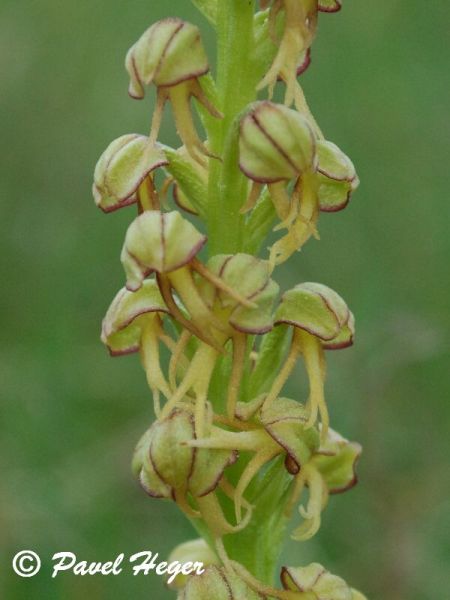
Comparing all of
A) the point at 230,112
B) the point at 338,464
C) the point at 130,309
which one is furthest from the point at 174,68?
the point at 338,464

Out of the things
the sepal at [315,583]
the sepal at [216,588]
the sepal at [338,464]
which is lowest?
the sepal at [315,583]

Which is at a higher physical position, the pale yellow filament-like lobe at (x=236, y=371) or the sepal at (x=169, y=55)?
the sepal at (x=169, y=55)

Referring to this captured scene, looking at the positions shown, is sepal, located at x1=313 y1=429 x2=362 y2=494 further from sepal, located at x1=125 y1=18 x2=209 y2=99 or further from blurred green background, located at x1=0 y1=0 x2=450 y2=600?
blurred green background, located at x1=0 y1=0 x2=450 y2=600

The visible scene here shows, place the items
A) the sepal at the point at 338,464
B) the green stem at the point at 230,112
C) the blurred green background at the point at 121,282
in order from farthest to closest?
the blurred green background at the point at 121,282 < the sepal at the point at 338,464 < the green stem at the point at 230,112

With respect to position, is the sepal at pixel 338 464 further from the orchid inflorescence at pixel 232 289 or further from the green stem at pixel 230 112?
the green stem at pixel 230 112

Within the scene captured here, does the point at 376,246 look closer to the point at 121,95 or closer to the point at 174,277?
the point at 121,95

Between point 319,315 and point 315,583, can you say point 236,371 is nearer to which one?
point 319,315

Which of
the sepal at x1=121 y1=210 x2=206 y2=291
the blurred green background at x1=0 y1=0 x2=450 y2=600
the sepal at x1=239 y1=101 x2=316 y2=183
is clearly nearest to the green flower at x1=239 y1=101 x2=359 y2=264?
the sepal at x1=239 y1=101 x2=316 y2=183

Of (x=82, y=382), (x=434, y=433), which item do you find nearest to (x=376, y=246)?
(x=434, y=433)

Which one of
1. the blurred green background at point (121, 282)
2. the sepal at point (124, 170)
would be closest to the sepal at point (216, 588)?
the sepal at point (124, 170)
